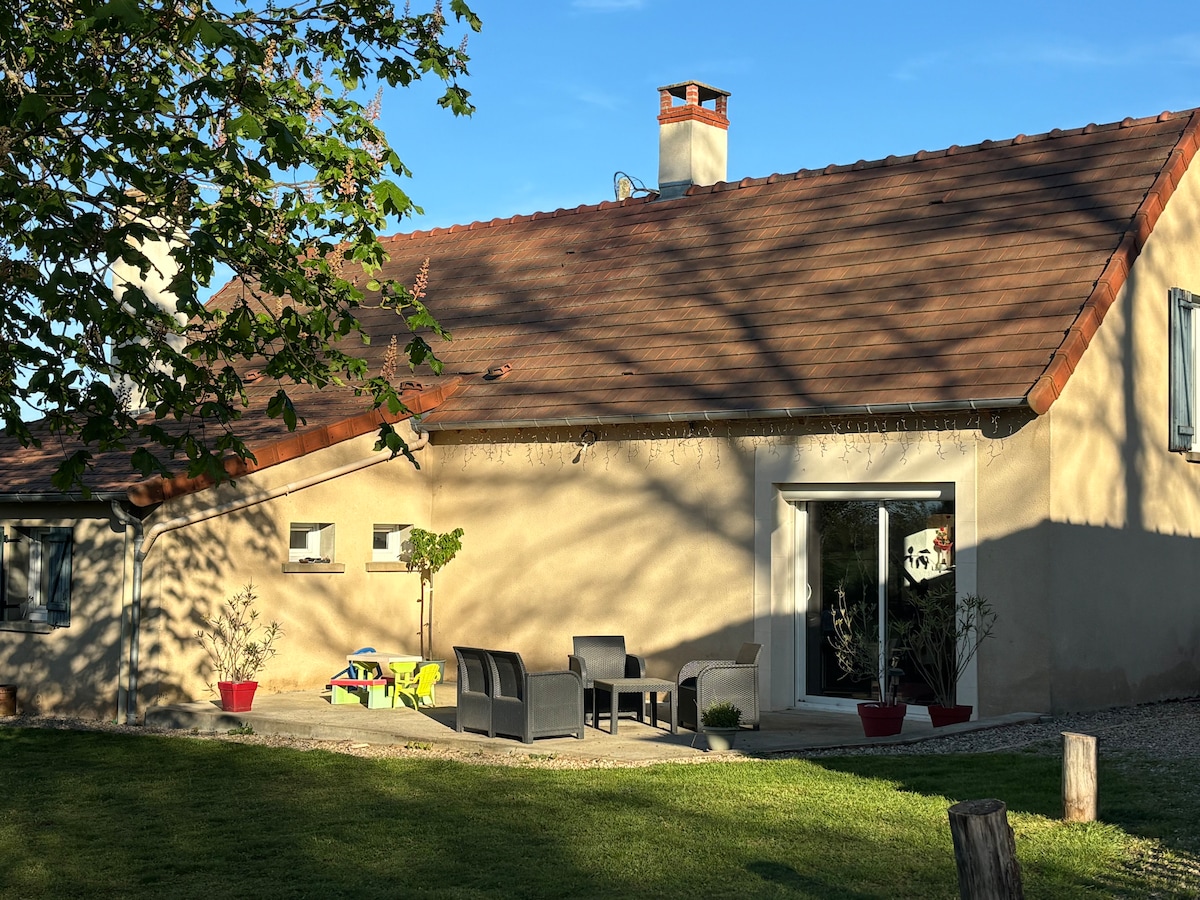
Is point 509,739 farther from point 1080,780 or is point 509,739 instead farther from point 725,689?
point 1080,780

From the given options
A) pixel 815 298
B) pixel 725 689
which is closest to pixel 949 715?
pixel 725 689

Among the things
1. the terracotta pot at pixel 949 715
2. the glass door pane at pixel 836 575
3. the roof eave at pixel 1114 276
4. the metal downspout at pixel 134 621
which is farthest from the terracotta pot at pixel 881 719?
the metal downspout at pixel 134 621

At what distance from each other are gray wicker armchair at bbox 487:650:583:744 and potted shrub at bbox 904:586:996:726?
321 centimetres

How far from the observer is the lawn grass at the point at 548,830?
727 cm

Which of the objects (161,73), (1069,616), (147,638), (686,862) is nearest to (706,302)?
(1069,616)

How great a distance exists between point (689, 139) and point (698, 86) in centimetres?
87

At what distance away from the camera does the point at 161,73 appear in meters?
9.20

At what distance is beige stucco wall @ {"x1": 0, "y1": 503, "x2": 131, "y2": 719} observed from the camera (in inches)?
545

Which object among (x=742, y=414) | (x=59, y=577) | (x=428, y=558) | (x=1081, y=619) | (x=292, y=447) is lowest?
(x=1081, y=619)

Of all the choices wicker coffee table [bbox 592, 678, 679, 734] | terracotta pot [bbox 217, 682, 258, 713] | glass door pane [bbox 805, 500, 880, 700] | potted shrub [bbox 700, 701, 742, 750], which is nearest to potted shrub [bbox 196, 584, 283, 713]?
terracotta pot [bbox 217, 682, 258, 713]

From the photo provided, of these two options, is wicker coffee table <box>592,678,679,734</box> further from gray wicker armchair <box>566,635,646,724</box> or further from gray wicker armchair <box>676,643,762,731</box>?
gray wicker armchair <box>566,635,646,724</box>

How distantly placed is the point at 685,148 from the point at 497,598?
7595 mm

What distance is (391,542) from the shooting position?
54.4ft

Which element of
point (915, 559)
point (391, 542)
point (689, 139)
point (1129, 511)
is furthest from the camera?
point (689, 139)
